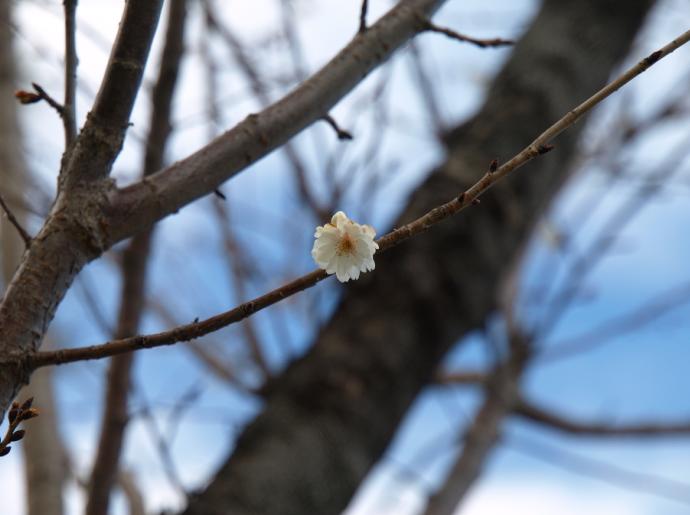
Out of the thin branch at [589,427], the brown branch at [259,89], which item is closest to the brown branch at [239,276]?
the brown branch at [259,89]

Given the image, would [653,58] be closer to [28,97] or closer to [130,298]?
[28,97]

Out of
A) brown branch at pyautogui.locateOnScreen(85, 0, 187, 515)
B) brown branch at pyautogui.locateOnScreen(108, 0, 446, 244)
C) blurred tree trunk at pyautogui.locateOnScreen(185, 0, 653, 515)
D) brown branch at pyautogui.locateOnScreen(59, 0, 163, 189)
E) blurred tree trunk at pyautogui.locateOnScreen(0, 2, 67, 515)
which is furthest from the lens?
blurred tree trunk at pyautogui.locateOnScreen(0, 2, 67, 515)

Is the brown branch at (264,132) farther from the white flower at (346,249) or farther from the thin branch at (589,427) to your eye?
the thin branch at (589,427)

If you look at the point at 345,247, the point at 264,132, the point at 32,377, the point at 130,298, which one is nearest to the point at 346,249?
the point at 345,247

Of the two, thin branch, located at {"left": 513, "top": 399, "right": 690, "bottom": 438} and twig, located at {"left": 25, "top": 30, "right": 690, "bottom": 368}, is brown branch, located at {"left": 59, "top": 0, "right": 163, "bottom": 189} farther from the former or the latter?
thin branch, located at {"left": 513, "top": 399, "right": 690, "bottom": 438}

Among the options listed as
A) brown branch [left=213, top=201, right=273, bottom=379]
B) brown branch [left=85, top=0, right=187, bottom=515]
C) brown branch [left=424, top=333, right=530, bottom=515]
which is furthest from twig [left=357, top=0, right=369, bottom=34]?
brown branch [left=424, top=333, right=530, bottom=515]

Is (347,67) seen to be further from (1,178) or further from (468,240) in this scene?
(1,178)

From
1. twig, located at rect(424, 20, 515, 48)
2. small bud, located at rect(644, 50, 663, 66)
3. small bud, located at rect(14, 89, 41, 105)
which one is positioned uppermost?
twig, located at rect(424, 20, 515, 48)
